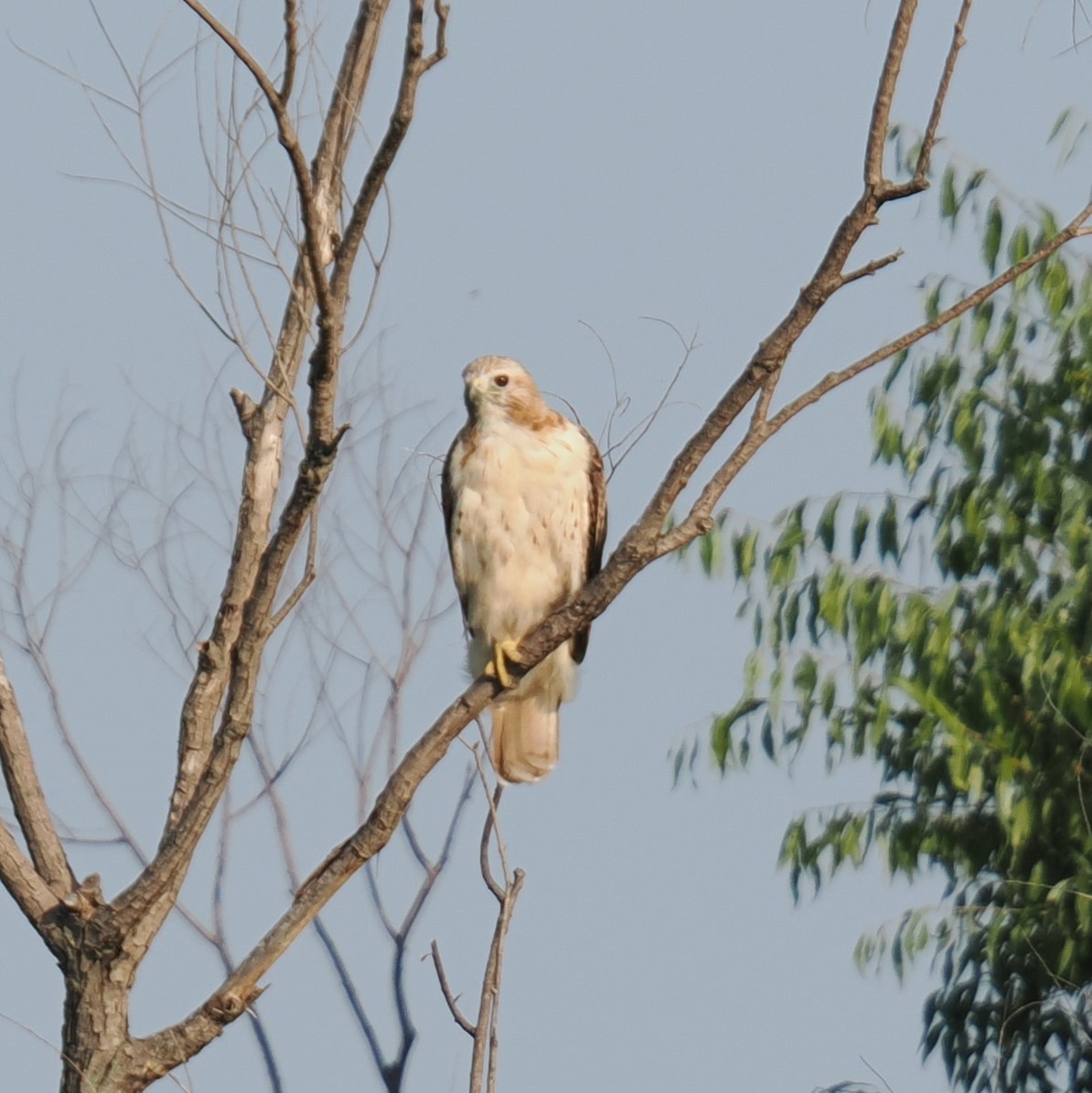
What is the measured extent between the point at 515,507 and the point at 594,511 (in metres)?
0.26

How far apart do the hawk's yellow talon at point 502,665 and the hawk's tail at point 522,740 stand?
72 cm

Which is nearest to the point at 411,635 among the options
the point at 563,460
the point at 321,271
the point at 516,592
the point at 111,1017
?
the point at 516,592

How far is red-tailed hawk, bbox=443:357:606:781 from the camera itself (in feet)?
16.7

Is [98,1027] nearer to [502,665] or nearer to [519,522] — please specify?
[502,665]

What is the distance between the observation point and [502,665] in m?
4.66

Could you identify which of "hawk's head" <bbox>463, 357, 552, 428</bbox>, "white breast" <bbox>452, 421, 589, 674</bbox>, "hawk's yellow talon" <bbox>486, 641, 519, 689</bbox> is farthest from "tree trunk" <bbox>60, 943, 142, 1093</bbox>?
"hawk's head" <bbox>463, 357, 552, 428</bbox>

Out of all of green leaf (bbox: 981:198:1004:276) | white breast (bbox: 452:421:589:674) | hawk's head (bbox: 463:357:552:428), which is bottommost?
white breast (bbox: 452:421:589:674)

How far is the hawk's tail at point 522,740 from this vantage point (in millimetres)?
5617

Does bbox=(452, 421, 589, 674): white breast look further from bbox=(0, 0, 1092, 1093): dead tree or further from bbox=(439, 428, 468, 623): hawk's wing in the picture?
bbox=(0, 0, 1092, 1093): dead tree

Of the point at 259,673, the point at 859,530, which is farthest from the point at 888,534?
the point at 259,673

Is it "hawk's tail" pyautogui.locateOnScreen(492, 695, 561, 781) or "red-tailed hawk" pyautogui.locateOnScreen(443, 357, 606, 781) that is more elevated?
"red-tailed hawk" pyautogui.locateOnScreen(443, 357, 606, 781)

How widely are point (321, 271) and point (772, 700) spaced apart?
9.98 feet

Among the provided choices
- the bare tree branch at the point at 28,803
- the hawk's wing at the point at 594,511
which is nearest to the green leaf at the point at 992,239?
the hawk's wing at the point at 594,511

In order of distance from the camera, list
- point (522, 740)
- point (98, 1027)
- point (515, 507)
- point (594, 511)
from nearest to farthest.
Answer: point (98, 1027) < point (515, 507) < point (594, 511) < point (522, 740)
